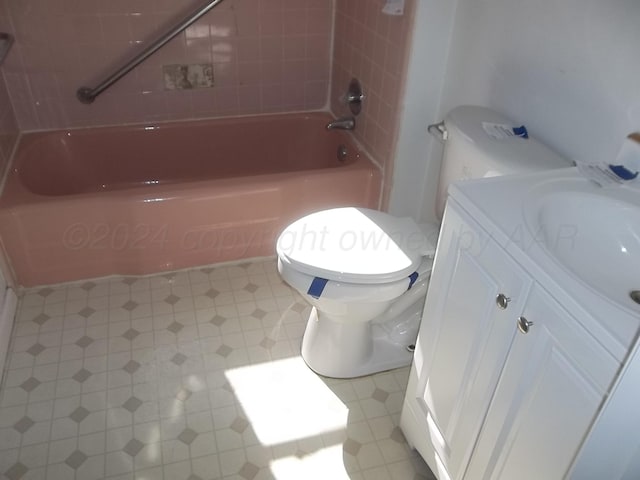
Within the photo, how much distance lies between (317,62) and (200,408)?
169 cm

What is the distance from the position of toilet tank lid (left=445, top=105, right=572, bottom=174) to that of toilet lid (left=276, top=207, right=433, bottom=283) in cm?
32

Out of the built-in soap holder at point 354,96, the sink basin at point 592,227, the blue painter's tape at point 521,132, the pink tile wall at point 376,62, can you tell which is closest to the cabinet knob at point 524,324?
the sink basin at point 592,227

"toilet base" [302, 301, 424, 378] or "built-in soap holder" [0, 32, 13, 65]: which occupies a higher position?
"built-in soap holder" [0, 32, 13, 65]

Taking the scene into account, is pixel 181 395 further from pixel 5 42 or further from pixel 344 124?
pixel 5 42

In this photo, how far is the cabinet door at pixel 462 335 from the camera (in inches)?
39.5

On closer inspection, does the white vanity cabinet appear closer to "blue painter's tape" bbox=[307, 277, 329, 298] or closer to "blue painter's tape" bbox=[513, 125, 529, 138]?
"blue painter's tape" bbox=[307, 277, 329, 298]

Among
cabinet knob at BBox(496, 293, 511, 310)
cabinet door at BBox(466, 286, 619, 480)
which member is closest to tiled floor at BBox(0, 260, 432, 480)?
cabinet door at BBox(466, 286, 619, 480)

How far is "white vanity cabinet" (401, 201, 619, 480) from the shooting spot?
2.77 feet

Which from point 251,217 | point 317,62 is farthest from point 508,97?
point 317,62

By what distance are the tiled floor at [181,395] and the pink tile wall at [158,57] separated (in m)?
0.84

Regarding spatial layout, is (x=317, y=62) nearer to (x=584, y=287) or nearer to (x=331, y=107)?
(x=331, y=107)

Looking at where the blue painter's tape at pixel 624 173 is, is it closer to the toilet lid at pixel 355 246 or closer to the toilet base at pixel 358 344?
the toilet lid at pixel 355 246

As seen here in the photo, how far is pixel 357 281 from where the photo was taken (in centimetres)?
142

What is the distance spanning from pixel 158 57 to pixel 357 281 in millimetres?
1521
